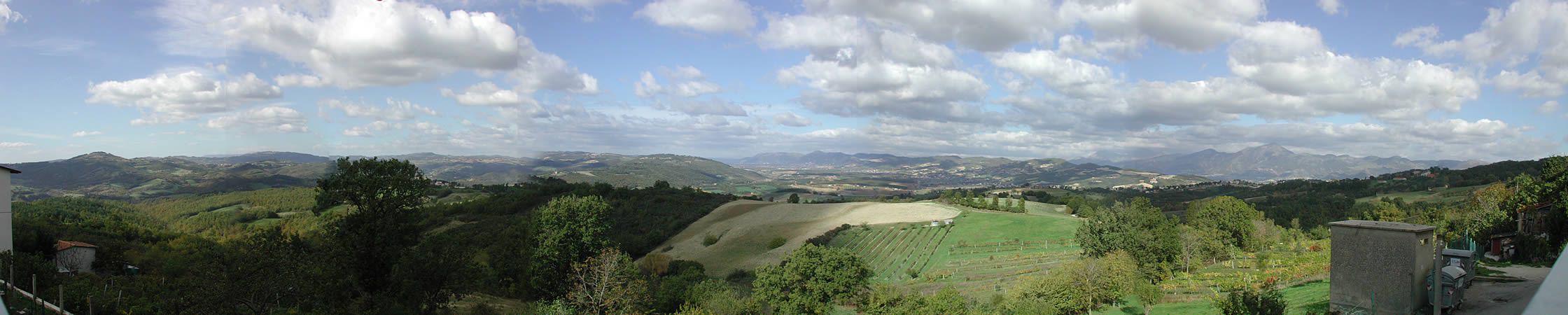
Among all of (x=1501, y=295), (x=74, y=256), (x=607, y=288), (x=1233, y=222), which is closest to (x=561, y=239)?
(x=607, y=288)

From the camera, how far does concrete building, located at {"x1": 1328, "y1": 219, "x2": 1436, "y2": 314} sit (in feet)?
50.1

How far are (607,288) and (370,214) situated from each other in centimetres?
1160

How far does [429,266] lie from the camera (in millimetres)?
29938

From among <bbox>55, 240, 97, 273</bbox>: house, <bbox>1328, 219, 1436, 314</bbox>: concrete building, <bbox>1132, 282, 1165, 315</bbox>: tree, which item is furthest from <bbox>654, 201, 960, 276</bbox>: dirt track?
<bbox>1328, 219, 1436, 314</bbox>: concrete building

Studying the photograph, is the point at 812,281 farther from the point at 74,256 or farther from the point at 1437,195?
the point at 1437,195

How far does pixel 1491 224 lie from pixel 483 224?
377 ft

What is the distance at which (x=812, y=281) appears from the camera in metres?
37.4

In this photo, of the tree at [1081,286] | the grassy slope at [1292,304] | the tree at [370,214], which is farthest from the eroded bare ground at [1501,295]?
the tree at [370,214]

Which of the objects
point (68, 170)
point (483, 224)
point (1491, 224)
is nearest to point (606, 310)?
point (1491, 224)

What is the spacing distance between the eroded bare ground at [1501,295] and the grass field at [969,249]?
Answer: 27.1 meters

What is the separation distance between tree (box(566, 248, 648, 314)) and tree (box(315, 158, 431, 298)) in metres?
8.55

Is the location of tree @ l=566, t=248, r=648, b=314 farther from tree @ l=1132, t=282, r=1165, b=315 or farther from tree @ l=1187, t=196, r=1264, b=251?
tree @ l=1187, t=196, r=1264, b=251

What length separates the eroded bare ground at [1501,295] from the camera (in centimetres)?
1486

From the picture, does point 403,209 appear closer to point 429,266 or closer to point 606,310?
point 429,266
